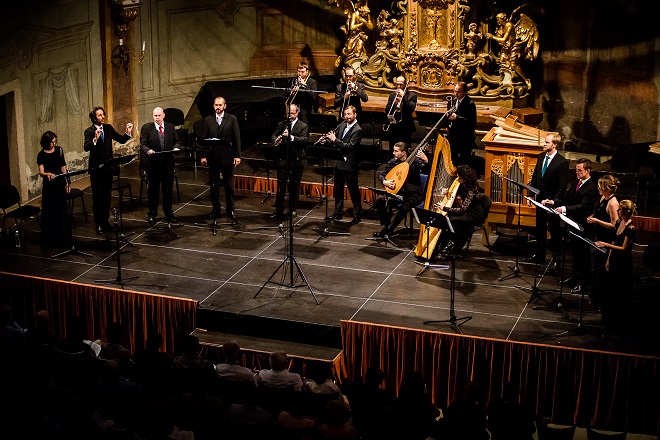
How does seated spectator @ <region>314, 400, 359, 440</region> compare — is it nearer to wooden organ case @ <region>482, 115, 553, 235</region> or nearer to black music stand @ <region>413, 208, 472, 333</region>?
black music stand @ <region>413, 208, 472, 333</region>

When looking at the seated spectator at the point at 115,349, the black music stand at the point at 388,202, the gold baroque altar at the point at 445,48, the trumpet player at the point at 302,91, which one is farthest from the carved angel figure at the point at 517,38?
the seated spectator at the point at 115,349

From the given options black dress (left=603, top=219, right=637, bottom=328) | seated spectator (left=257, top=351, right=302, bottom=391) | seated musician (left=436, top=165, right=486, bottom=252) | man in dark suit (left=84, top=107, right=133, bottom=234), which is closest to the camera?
seated spectator (left=257, top=351, right=302, bottom=391)

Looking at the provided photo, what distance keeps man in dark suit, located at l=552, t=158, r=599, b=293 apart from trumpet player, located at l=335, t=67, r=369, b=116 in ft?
13.6

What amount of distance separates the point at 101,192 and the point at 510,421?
7.08 m

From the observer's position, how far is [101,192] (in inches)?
522

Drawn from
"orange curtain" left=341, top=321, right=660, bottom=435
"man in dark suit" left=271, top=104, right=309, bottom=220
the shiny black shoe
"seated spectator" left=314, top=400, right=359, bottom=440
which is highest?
"man in dark suit" left=271, top=104, right=309, bottom=220

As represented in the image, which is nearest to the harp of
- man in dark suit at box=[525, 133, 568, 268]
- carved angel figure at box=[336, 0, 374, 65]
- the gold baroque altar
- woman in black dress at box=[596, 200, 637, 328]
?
man in dark suit at box=[525, 133, 568, 268]

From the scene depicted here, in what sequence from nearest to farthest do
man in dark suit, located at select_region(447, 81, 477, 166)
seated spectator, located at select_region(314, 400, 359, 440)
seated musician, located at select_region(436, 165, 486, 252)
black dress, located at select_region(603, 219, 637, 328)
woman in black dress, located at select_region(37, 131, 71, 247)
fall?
1. seated spectator, located at select_region(314, 400, 359, 440)
2. black dress, located at select_region(603, 219, 637, 328)
3. seated musician, located at select_region(436, 165, 486, 252)
4. woman in black dress, located at select_region(37, 131, 71, 247)
5. man in dark suit, located at select_region(447, 81, 477, 166)

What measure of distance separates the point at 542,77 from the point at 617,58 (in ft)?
4.62

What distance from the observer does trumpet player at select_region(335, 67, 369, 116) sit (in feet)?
49.1

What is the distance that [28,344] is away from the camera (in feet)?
30.2

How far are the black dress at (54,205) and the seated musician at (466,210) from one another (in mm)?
4577

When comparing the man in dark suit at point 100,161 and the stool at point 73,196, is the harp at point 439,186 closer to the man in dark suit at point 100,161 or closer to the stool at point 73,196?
the man in dark suit at point 100,161

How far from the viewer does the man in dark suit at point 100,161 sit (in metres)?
13.0
